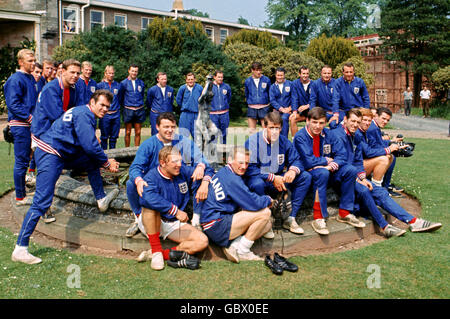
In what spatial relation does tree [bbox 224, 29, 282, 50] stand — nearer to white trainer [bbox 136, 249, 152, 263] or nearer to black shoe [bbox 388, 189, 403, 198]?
black shoe [bbox 388, 189, 403, 198]

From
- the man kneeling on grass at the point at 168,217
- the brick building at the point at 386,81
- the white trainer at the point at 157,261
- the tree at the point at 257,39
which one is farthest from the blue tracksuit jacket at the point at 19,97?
the brick building at the point at 386,81

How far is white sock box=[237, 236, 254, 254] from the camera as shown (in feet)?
14.6

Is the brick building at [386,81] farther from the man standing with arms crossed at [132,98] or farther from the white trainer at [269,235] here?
the white trainer at [269,235]

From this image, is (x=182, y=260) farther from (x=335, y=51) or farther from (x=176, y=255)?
(x=335, y=51)

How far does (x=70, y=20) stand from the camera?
971 inches

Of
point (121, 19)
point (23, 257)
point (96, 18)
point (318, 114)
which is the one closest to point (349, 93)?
point (318, 114)

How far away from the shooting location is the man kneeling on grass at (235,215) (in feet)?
14.5

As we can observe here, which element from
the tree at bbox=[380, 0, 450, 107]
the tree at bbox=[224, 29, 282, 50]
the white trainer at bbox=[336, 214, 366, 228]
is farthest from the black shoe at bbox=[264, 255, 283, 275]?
the tree at bbox=[380, 0, 450, 107]

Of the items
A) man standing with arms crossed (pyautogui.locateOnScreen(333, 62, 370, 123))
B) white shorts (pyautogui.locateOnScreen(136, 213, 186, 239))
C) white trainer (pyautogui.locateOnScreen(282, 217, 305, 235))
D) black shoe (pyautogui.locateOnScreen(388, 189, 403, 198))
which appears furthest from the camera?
man standing with arms crossed (pyautogui.locateOnScreen(333, 62, 370, 123))

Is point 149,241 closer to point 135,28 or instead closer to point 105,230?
point 105,230

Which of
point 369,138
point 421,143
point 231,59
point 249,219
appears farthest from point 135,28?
point 249,219

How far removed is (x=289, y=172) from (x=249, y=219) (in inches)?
35.4

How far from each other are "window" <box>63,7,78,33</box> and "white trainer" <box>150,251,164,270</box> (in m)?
23.3

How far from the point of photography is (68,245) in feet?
16.4
